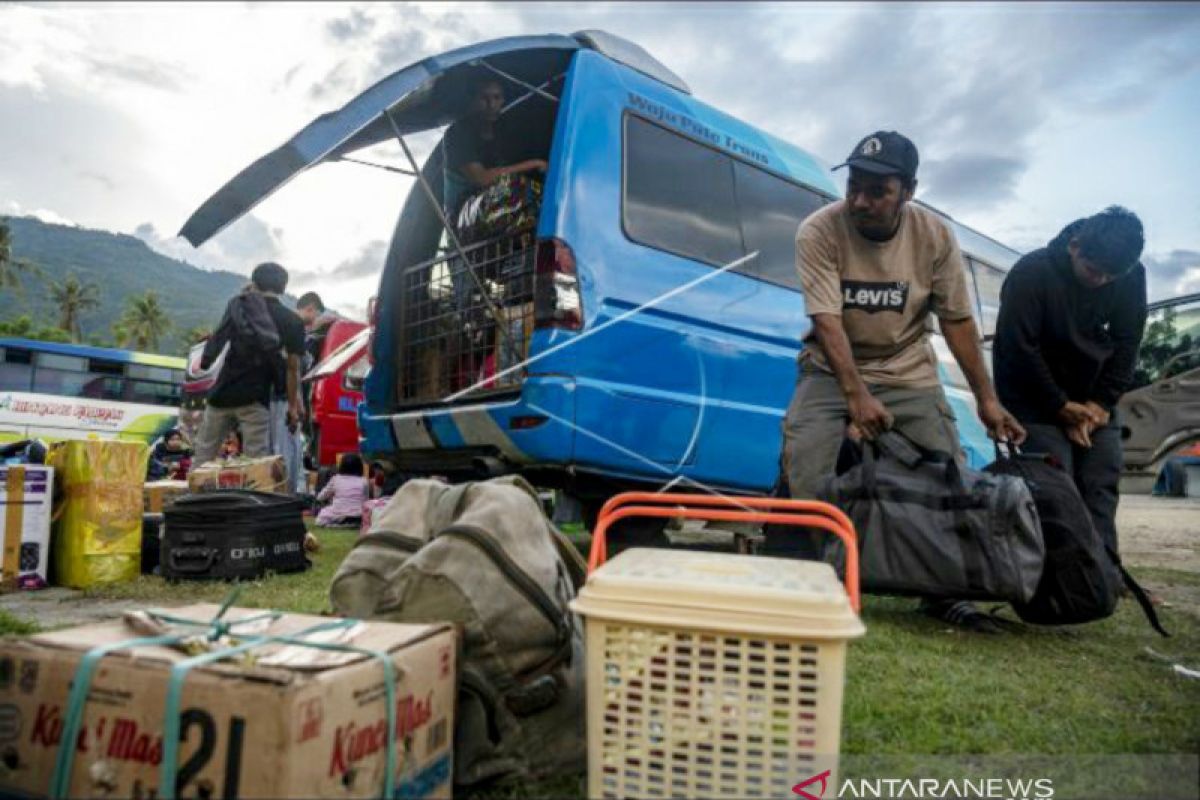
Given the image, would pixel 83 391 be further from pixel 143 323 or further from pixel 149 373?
pixel 143 323

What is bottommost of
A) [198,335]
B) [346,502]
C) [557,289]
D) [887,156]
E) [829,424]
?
[346,502]

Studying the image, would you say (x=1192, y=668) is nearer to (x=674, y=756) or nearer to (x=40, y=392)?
(x=674, y=756)

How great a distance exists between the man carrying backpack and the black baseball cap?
393 cm

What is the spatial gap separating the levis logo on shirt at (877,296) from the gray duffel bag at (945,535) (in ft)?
2.41

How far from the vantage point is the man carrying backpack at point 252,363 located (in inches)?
207

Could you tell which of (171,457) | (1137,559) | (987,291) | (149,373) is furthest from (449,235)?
(149,373)

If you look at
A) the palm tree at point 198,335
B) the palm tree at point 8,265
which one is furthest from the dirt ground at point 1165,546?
the palm tree at point 8,265

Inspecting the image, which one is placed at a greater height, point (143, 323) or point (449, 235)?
point (143, 323)

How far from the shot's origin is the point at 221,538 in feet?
12.9

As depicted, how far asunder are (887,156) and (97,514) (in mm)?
3968

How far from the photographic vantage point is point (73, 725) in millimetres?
1269

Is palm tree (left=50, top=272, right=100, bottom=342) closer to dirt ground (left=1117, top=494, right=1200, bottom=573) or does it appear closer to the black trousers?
dirt ground (left=1117, top=494, right=1200, bottom=573)

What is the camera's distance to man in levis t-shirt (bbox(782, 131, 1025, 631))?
3.20 m

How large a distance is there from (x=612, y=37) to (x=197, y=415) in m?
10.1
